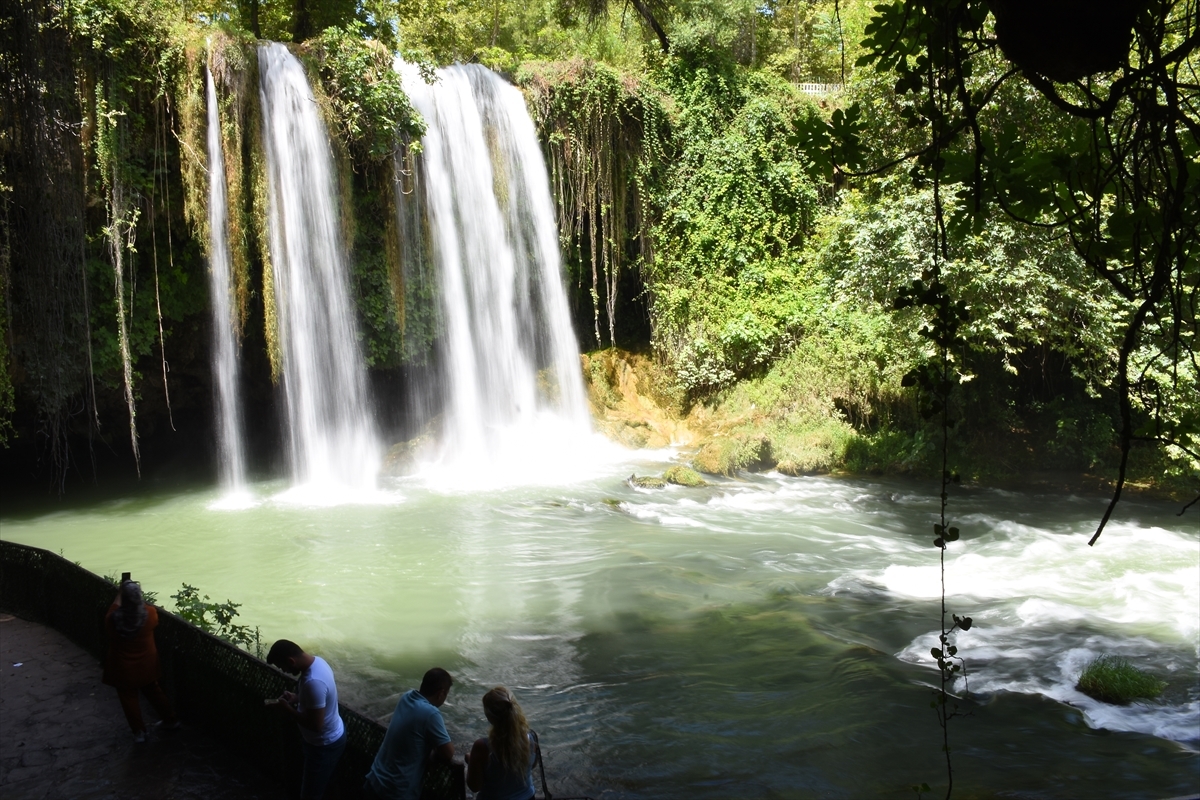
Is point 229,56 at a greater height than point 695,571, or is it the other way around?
point 229,56

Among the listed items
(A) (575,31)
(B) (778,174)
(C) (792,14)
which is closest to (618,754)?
(B) (778,174)

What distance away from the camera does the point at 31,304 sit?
9742 millimetres

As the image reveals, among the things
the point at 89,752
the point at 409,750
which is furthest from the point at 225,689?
the point at 409,750

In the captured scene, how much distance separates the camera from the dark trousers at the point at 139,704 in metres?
6.07

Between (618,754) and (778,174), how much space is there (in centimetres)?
1776

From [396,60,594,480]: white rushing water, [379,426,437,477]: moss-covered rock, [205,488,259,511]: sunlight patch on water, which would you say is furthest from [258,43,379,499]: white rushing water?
[396,60,594,480]: white rushing water

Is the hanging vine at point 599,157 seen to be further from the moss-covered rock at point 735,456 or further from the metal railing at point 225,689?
the metal railing at point 225,689

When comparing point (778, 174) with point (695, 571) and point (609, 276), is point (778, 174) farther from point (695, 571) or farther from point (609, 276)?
point (695, 571)

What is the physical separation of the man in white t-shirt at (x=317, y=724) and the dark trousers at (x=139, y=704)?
1668 millimetres

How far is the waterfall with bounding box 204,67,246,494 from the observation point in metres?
15.1

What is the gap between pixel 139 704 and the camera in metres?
6.27

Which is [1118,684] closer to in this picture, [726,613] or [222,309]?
[726,613]

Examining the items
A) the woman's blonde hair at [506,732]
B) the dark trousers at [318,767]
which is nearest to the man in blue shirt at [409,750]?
the woman's blonde hair at [506,732]

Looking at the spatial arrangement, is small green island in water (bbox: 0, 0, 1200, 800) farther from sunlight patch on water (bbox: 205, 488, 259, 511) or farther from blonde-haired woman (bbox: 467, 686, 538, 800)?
blonde-haired woman (bbox: 467, 686, 538, 800)
